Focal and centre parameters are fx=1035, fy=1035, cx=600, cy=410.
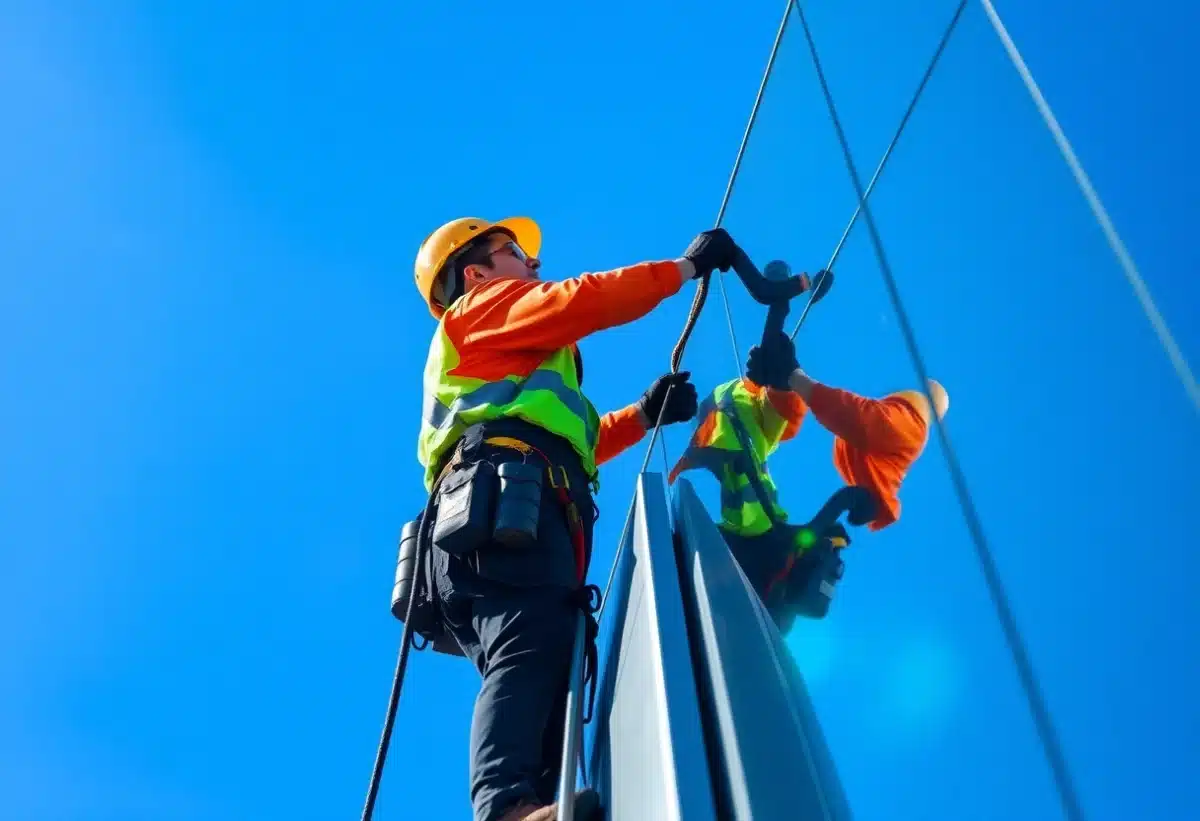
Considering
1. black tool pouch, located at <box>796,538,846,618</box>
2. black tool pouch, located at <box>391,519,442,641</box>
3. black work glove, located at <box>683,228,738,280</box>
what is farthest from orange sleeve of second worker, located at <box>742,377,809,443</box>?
black tool pouch, located at <box>391,519,442,641</box>

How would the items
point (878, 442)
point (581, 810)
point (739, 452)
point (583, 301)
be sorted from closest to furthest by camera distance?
point (878, 442), point (581, 810), point (739, 452), point (583, 301)

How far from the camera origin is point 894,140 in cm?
157

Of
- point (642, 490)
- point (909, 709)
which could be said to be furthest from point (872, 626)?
point (642, 490)

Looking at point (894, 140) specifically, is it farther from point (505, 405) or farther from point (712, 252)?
point (505, 405)

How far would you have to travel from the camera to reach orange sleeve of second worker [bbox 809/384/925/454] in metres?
1.34

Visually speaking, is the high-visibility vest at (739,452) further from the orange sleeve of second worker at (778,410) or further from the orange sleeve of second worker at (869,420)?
the orange sleeve of second worker at (869,420)

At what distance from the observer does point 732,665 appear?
4.47 feet

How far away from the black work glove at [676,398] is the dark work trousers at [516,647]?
74cm

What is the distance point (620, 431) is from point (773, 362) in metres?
1.40

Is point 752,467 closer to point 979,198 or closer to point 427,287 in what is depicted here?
point 979,198

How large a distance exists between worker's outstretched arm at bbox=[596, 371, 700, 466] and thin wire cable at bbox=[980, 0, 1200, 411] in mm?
1763

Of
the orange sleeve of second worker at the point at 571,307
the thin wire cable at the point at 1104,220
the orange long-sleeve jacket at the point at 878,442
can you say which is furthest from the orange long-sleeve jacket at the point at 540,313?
the thin wire cable at the point at 1104,220

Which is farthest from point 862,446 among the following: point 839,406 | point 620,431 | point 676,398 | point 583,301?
point 620,431

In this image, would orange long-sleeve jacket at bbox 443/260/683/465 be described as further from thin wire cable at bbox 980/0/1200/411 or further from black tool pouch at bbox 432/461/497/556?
thin wire cable at bbox 980/0/1200/411
